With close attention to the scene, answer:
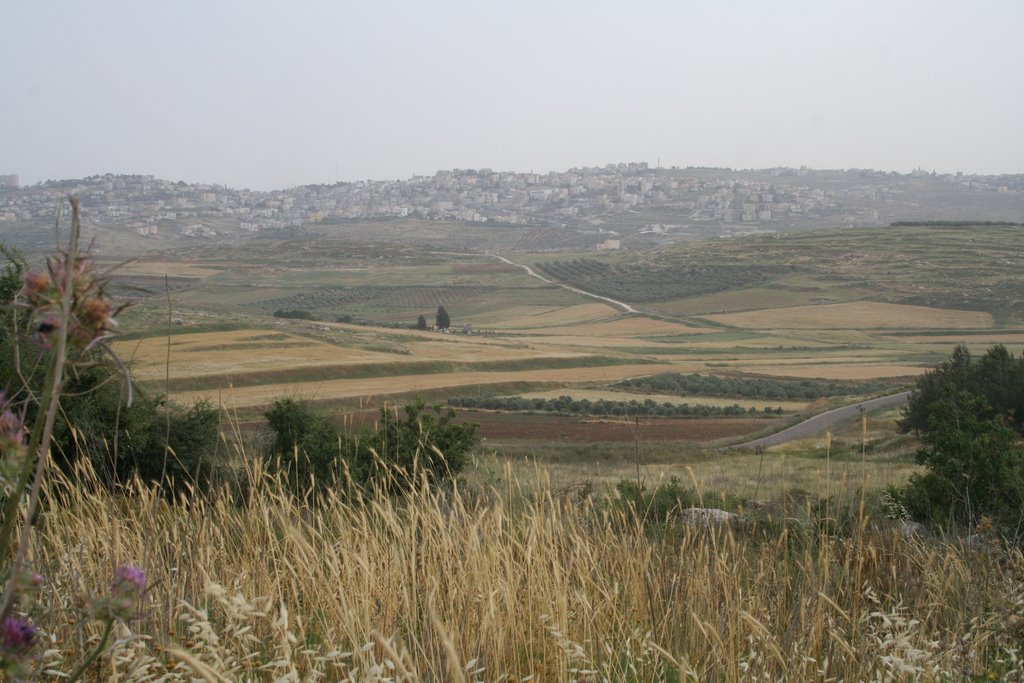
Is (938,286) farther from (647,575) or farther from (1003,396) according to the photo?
(647,575)

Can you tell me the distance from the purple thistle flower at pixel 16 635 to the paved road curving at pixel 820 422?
97.1ft

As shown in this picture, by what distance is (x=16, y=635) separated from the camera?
1.31 meters

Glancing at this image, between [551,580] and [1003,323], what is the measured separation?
94571 millimetres

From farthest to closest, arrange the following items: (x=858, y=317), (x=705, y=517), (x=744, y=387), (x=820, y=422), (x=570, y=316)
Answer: (x=570, y=316)
(x=858, y=317)
(x=744, y=387)
(x=820, y=422)
(x=705, y=517)

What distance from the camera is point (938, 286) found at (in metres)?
102

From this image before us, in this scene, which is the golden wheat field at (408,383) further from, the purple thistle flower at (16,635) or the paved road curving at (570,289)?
the paved road curving at (570,289)

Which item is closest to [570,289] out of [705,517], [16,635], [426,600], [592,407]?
[592,407]

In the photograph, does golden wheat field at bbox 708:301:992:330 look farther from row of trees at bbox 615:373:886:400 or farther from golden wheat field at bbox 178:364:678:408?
golden wheat field at bbox 178:364:678:408

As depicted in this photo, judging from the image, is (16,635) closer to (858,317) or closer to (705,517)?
(705,517)

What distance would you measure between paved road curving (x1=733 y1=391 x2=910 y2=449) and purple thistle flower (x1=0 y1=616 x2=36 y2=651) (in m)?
29.6

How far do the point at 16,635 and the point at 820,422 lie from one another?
41.9 meters

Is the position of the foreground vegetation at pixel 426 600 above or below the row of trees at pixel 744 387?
above

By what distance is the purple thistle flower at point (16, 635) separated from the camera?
1300mm

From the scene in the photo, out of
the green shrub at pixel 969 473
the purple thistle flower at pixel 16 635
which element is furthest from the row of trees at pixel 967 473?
the purple thistle flower at pixel 16 635
